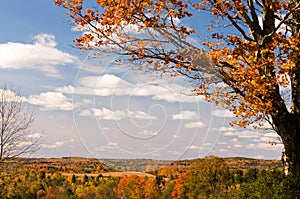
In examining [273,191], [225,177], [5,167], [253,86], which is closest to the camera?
[253,86]

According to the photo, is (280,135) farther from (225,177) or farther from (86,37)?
(225,177)

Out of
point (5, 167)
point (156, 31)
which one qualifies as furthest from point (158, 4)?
point (5, 167)

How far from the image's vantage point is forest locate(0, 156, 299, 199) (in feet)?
28.7

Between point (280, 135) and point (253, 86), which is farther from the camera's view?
point (280, 135)

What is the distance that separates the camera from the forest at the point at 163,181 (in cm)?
876

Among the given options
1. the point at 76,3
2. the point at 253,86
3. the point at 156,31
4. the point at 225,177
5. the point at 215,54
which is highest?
the point at 76,3

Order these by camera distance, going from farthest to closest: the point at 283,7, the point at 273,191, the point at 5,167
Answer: the point at 5,167 < the point at 283,7 < the point at 273,191

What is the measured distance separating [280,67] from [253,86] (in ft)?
2.14

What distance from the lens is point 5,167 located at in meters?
16.0

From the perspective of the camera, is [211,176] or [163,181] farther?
[163,181]

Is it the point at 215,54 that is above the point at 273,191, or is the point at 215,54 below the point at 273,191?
above

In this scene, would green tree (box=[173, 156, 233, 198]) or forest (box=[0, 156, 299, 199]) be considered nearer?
forest (box=[0, 156, 299, 199])

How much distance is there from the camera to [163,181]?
234 feet

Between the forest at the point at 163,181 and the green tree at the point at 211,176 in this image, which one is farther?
the green tree at the point at 211,176
